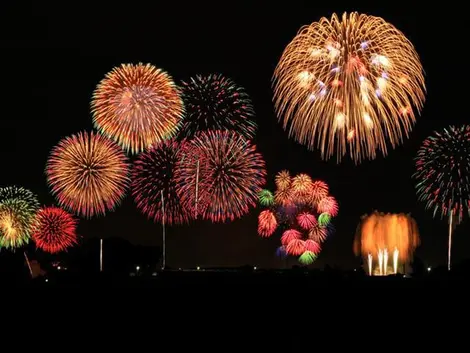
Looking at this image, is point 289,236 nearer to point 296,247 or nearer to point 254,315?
point 296,247

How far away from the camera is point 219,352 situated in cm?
2878

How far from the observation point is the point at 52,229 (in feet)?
301

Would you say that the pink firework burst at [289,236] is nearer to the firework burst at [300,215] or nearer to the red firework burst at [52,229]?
the firework burst at [300,215]

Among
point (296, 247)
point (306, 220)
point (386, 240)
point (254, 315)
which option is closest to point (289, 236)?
point (296, 247)

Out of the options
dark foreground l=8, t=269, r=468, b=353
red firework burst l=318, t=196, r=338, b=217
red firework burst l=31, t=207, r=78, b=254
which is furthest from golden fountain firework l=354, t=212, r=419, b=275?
dark foreground l=8, t=269, r=468, b=353

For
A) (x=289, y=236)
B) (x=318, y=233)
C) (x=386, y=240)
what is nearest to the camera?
(x=386, y=240)

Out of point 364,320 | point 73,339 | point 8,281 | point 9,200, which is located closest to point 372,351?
point 364,320

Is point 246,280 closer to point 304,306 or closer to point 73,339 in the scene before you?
point 304,306

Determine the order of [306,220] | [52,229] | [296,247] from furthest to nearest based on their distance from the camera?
[296,247]
[306,220]
[52,229]

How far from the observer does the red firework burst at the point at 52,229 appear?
9044cm

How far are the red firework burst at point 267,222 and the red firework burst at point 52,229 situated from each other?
Answer: 3274 cm

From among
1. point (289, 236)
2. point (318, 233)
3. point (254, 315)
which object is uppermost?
point (318, 233)

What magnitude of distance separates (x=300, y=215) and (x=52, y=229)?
3789cm

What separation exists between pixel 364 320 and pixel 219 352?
280 inches
